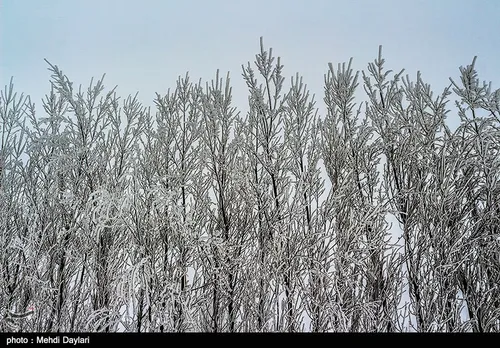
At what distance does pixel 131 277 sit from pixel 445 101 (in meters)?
4.38

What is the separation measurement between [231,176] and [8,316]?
325cm

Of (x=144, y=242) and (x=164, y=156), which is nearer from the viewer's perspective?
(x=144, y=242)

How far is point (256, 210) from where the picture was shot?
18.6 ft

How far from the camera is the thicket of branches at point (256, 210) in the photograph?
16.2 feet

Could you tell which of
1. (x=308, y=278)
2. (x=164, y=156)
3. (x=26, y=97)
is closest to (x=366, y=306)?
(x=308, y=278)

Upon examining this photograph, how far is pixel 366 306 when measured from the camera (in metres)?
4.92

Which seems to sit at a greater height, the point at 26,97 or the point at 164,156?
the point at 26,97

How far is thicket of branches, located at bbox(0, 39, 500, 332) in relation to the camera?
4.95 metres

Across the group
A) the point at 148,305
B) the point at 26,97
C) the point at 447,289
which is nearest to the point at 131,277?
the point at 148,305

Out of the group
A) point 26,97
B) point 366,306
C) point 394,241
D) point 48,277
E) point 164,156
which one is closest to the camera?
point 366,306

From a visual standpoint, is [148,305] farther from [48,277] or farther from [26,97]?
[26,97]

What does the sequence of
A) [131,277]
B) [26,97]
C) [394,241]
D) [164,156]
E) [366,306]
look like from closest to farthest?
[131,277] → [366,306] → [394,241] → [164,156] → [26,97]

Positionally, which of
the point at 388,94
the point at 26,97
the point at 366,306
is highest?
the point at 26,97

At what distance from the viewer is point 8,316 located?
529 cm
